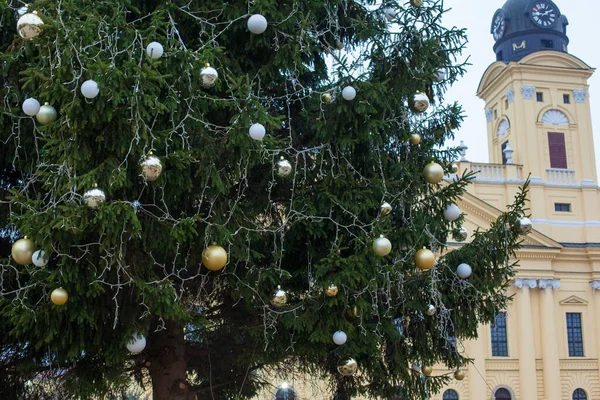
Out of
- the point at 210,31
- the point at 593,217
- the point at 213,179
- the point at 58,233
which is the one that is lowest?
the point at 58,233

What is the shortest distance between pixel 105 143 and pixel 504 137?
33.1m

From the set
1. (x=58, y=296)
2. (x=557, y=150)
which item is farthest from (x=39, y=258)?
(x=557, y=150)

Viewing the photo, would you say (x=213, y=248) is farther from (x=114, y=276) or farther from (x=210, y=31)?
(x=210, y=31)

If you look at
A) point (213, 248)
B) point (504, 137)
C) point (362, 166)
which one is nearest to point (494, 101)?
point (504, 137)

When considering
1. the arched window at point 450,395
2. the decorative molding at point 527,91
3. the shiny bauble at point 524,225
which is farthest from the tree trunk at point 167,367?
the decorative molding at point 527,91

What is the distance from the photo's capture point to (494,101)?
3819 centimetres

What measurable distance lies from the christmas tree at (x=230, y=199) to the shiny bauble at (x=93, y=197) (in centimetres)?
2

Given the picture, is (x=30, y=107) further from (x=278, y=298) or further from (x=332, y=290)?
(x=332, y=290)

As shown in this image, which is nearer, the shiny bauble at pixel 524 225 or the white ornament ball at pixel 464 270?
the shiny bauble at pixel 524 225

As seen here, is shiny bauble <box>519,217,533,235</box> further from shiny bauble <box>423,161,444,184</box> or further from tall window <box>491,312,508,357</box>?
tall window <box>491,312,508,357</box>

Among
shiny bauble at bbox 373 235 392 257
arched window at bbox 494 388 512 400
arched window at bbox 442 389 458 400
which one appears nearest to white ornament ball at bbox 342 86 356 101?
shiny bauble at bbox 373 235 392 257

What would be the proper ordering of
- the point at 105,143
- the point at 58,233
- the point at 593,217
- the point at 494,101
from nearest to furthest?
the point at 58,233
the point at 105,143
the point at 593,217
the point at 494,101

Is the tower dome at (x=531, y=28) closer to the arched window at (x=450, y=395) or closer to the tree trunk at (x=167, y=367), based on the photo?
the arched window at (x=450, y=395)

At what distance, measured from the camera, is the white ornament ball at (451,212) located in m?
8.16
